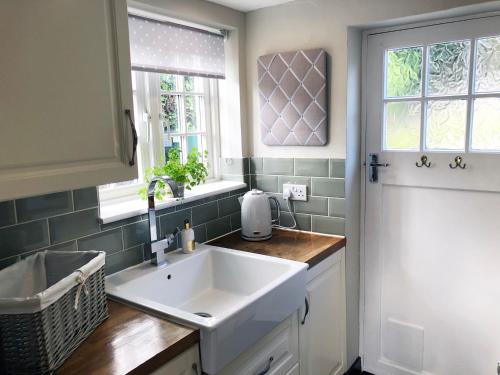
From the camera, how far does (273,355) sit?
153cm

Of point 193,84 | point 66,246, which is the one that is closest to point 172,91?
point 193,84

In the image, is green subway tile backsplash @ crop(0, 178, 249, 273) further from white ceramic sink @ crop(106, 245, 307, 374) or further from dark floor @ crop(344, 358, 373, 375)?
dark floor @ crop(344, 358, 373, 375)

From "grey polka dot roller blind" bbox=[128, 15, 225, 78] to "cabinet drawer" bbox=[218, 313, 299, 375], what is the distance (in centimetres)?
118

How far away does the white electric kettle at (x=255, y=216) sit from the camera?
204 cm

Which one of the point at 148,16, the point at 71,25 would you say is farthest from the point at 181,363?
the point at 148,16

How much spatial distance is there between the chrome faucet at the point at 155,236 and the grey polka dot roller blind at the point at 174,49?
0.50m

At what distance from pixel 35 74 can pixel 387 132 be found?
1.61m

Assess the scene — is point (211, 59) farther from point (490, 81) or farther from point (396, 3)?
point (490, 81)

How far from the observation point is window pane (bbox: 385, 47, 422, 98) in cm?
194

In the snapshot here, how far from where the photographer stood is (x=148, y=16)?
1767 mm

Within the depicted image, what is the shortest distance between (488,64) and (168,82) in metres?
1.44

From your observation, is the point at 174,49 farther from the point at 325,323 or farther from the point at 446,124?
the point at 325,323

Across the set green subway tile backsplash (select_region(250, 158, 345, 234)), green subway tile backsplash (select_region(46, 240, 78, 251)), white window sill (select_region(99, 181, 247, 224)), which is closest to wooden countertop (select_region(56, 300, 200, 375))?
green subway tile backsplash (select_region(46, 240, 78, 251))

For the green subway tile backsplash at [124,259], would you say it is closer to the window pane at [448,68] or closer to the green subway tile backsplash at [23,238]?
the green subway tile backsplash at [23,238]
